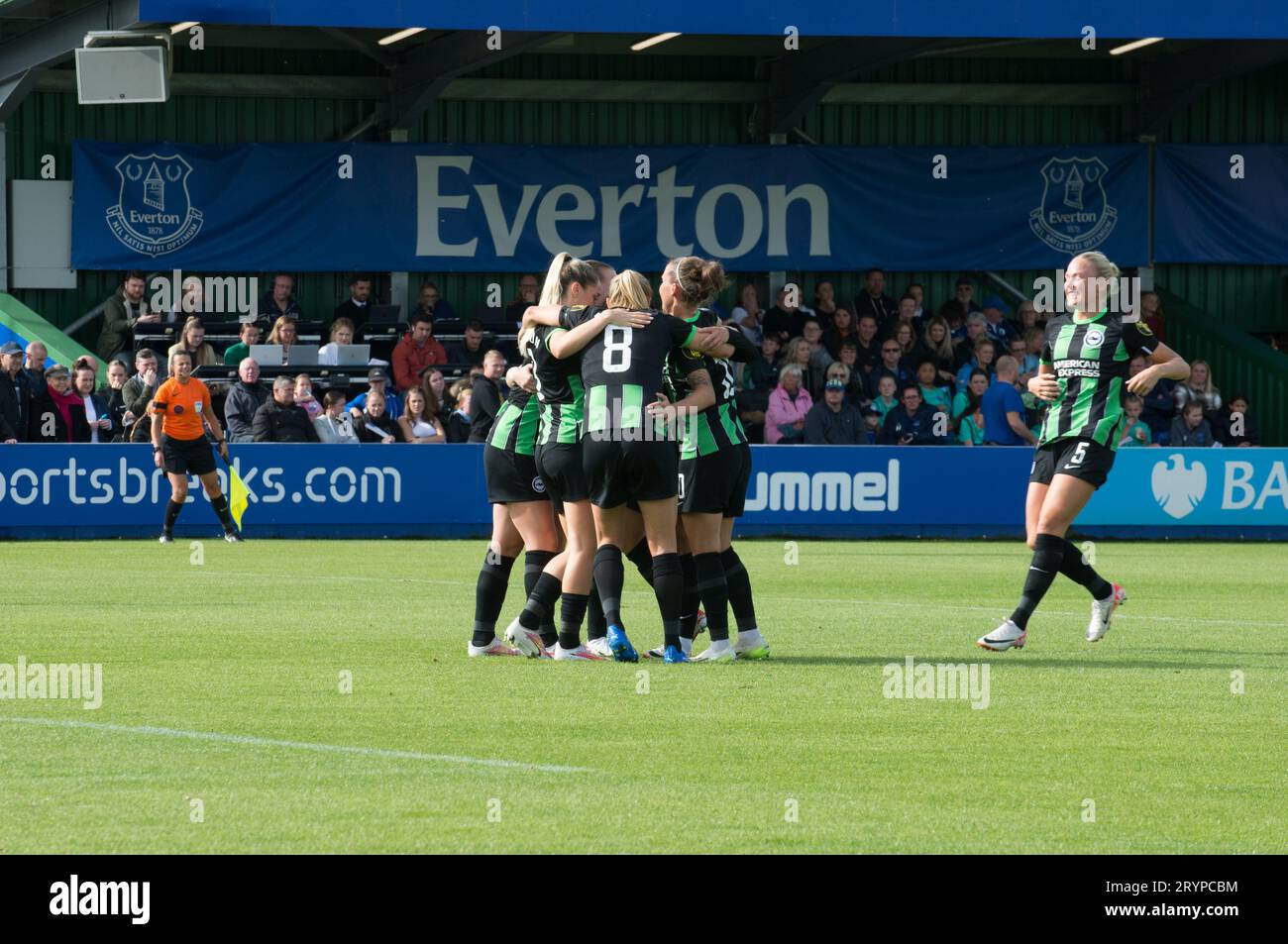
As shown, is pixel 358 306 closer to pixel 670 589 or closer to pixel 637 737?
pixel 670 589

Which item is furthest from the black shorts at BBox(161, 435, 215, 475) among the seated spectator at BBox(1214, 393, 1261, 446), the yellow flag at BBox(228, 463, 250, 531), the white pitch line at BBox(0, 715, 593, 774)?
the seated spectator at BBox(1214, 393, 1261, 446)

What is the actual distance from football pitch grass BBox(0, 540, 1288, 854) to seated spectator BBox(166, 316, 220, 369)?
37.2 feet

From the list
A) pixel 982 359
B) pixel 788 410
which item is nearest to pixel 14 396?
pixel 788 410

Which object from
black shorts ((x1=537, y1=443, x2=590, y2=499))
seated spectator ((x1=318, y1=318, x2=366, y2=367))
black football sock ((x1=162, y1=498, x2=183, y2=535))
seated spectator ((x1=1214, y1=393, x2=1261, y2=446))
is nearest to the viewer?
black shorts ((x1=537, y1=443, x2=590, y2=499))

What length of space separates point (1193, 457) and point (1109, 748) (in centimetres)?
1742

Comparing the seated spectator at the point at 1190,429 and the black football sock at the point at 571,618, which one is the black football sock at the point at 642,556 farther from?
the seated spectator at the point at 1190,429

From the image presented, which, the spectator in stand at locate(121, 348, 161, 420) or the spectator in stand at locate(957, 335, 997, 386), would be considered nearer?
the spectator in stand at locate(121, 348, 161, 420)

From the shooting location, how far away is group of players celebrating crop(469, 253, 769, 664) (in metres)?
10.2

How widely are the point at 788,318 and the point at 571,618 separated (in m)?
19.2

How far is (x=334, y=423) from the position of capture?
24594 millimetres

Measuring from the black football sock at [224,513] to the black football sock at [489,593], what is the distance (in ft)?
38.1

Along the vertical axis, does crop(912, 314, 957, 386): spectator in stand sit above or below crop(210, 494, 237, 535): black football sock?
above

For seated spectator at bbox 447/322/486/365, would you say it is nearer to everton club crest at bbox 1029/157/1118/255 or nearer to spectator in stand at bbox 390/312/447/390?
spectator in stand at bbox 390/312/447/390
